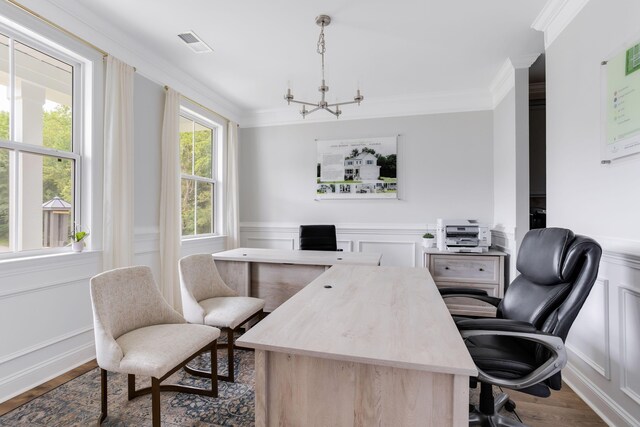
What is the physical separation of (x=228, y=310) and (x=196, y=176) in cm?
243

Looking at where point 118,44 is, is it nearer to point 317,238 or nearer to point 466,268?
point 317,238

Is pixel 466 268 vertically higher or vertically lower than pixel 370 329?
lower

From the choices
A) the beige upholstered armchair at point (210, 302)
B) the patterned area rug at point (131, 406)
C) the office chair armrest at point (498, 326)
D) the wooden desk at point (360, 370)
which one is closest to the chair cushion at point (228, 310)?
the beige upholstered armchair at point (210, 302)

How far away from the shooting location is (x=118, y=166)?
2.74 meters

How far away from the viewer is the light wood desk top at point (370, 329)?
103 centimetres

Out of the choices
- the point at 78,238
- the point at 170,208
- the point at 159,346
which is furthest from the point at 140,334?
the point at 170,208

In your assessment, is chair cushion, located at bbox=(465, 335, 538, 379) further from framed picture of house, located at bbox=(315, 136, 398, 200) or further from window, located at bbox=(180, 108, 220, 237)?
window, located at bbox=(180, 108, 220, 237)

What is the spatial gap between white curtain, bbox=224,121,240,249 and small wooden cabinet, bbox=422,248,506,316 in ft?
9.03

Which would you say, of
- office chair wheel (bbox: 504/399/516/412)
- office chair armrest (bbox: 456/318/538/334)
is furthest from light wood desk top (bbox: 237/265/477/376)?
office chair wheel (bbox: 504/399/516/412)

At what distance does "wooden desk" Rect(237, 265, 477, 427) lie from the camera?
1028 millimetres

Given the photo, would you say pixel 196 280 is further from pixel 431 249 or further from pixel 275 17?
pixel 431 249

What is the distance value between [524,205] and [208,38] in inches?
137

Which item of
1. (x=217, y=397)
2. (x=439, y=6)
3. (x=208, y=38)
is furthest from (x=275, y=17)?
(x=217, y=397)

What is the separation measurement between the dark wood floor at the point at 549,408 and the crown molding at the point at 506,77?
9.48 feet
